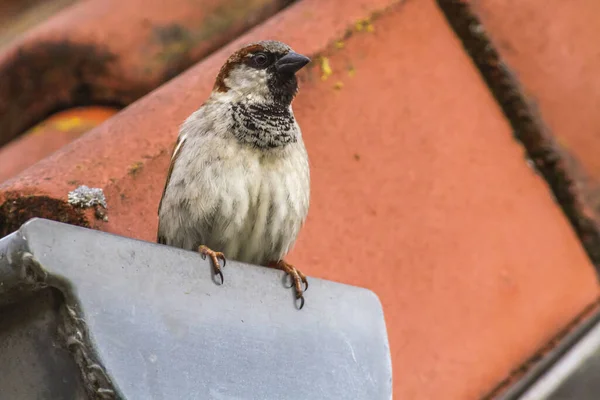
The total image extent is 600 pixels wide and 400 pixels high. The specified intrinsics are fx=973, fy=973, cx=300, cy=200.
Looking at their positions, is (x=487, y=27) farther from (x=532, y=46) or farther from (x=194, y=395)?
(x=194, y=395)

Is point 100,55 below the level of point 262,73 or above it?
below

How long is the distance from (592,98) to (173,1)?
93 cm

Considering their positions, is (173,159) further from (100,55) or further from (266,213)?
(100,55)

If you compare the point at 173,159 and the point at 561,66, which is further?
the point at 561,66

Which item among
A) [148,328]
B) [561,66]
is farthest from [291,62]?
[148,328]

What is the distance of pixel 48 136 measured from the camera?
196 cm

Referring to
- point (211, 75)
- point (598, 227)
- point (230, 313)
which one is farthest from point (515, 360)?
point (230, 313)

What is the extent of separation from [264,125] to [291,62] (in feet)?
0.41

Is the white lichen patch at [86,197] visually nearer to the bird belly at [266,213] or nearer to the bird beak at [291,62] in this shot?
the bird belly at [266,213]

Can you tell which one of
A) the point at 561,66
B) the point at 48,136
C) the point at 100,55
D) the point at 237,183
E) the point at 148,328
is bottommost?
the point at 48,136

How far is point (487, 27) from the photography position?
78.9 inches

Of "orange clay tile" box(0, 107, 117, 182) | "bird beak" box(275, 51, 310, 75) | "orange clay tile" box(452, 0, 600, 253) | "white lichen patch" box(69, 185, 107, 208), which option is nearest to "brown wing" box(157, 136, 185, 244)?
"white lichen patch" box(69, 185, 107, 208)

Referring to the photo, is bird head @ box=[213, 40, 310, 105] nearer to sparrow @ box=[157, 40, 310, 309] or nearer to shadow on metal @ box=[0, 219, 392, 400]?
sparrow @ box=[157, 40, 310, 309]

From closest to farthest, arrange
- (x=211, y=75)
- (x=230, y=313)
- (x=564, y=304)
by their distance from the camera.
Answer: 1. (x=230, y=313)
2. (x=211, y=75)
3. (x=564, y=304)
